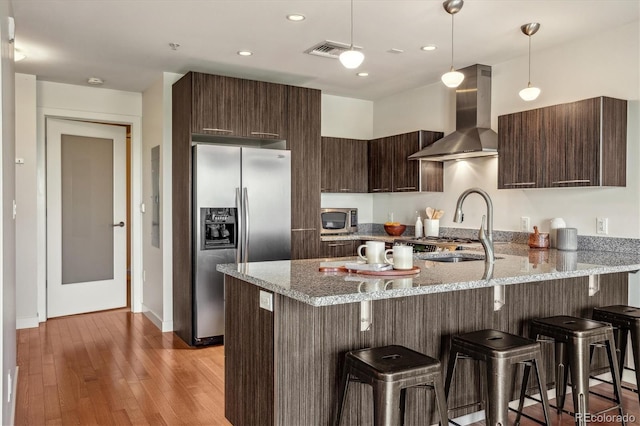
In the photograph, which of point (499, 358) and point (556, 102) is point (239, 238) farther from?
point (556, 102)

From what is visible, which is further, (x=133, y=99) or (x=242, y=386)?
(x=133, y=99)

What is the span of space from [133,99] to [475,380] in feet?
15.3

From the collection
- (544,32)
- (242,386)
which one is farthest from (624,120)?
(242,386)

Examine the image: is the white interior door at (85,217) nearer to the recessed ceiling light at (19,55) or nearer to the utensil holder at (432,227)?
the recessed ceiling light at (19,55)

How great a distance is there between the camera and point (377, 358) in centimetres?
200

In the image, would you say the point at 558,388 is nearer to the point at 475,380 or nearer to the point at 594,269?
the point at 475,380

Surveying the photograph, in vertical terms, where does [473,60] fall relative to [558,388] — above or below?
above

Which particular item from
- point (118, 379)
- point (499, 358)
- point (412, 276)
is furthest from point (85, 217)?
point (499, 358)

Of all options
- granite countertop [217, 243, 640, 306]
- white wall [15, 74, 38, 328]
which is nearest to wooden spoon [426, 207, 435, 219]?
granite countertop [217, 243, 640, 306]

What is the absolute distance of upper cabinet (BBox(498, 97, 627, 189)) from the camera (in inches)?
132

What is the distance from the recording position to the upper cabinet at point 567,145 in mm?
3346

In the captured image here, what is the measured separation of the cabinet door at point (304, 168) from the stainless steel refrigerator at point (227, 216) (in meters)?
0.22

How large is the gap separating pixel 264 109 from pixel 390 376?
333 centimetres

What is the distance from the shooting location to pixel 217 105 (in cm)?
439
